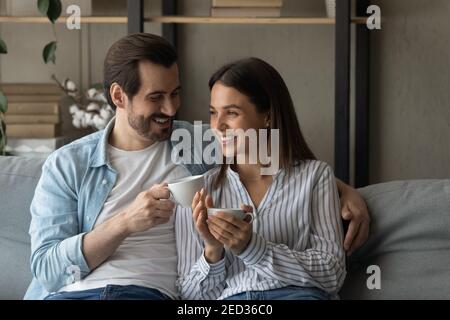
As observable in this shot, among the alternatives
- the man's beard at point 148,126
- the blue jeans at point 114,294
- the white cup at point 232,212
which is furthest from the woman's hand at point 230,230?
the man's beard at point 148,126

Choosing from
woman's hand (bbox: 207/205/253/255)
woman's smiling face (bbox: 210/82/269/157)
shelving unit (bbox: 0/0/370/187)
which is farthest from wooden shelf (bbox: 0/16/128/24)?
woman's hand (bbox: 207/205/253/255)

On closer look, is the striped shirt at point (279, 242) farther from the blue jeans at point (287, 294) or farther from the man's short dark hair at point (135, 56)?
the man's short dark hair at point (135, 56)

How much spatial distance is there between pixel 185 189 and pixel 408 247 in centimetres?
53

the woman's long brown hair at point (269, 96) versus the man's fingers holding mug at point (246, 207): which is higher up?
the woman's long brown hair at point (269, 96)

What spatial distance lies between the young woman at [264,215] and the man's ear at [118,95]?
8.3 inches

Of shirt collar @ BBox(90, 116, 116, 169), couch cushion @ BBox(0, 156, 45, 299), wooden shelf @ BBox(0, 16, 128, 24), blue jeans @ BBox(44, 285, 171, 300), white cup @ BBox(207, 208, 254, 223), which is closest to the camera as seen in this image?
white cup @ BBox(207, 208, 254, 223)

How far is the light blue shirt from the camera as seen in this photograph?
1.68 metres

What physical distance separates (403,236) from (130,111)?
65cm

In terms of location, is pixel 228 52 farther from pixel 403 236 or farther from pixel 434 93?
pixel 403 236

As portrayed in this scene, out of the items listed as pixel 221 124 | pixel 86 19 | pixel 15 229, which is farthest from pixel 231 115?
pixel 86 19

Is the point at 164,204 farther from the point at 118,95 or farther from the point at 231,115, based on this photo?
the point at 118,95

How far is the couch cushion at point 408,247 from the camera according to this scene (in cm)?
174

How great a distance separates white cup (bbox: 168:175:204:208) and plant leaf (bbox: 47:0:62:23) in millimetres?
1244

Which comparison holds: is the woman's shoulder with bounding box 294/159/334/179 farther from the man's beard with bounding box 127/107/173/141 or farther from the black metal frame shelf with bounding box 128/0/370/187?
the black metal frame shelf with bounding box 128/0/370/187
